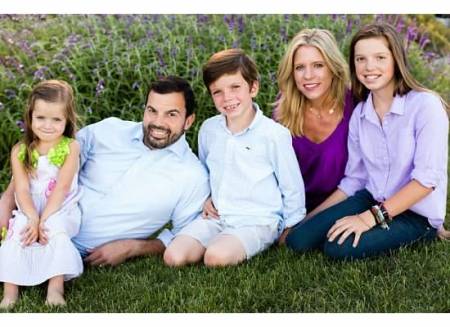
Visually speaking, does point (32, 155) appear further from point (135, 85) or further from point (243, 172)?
Answer: point (135, 85)

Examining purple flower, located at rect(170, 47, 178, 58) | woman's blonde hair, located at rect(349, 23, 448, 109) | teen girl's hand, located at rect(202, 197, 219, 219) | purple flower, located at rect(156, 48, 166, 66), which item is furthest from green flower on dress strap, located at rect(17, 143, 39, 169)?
purple flower, located at rect(170, 47, 178, 58)

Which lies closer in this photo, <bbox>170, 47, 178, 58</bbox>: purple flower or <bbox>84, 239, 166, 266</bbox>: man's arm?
<bbox>84, 239, 166, 266</bbox>: man's arm

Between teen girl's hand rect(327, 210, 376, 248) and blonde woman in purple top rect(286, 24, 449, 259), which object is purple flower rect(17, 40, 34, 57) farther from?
teen girl's hand rect(327, 210, 376, 248)

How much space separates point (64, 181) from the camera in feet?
10.8

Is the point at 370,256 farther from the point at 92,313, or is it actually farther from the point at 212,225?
the point at 92,313

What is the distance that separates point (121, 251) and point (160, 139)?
650 mm

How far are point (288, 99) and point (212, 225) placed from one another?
0.90 metres

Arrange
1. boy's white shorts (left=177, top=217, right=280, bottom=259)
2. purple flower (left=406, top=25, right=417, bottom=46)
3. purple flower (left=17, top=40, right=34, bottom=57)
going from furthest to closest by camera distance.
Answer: purple flower (left=406, top=25, right=417, bottom=46)
purple flower (left=17, top=40, right=34, bottom=57)
boy's white shorts (left=177, top=217, right=280, bottom=259)

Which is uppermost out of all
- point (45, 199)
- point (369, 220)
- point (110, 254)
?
point (45, 199)

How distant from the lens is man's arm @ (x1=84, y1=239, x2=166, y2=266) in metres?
3.47

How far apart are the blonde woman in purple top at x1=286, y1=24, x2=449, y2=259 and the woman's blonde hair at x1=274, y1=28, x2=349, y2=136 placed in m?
0.15

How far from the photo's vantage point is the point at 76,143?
3.38m

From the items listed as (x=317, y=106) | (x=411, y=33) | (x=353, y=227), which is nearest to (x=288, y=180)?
(x=353, y=227)
